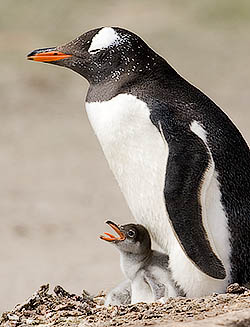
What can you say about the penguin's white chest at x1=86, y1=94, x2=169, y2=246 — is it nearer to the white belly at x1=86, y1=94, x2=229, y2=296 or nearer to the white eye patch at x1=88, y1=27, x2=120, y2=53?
the white belly at x1=86, y1=94, x2=229, y2=296

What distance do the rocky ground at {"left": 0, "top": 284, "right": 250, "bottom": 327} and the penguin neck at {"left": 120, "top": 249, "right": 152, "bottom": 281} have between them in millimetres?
113

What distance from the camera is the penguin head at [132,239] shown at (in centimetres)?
224

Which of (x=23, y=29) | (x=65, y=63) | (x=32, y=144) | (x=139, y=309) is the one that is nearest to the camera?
(x=139, y=309)

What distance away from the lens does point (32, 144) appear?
19.7 ft

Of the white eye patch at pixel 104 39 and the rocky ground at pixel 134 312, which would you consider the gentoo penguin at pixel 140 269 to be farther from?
the white eye patch at pixel 104 39

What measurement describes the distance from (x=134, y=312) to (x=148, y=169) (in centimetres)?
35

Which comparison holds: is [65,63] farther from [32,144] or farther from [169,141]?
[32,144]

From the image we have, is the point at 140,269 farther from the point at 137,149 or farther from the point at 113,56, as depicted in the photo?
the point at 113,56

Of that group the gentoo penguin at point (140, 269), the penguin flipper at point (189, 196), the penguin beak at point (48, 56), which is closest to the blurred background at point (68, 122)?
the gentoo penguin at point (140, 269)

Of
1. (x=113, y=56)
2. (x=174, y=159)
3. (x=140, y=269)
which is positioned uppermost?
(x=113, y=56)

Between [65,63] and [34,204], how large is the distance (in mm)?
2969

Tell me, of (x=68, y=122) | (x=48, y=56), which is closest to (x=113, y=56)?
(x=48, y=56)

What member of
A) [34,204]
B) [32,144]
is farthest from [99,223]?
[32,144]

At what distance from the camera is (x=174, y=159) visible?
6.78ft
